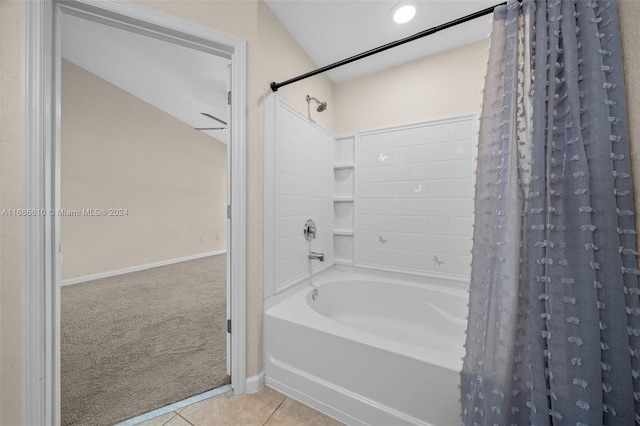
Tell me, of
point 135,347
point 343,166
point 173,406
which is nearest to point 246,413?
point 173,406

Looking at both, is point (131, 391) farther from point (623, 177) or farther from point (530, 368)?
point (623, 177)

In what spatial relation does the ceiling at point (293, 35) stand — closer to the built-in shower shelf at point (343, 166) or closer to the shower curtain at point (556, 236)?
the built-in shower shelf at point (343, 166)

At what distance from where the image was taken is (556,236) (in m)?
0.73

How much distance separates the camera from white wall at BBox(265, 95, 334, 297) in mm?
1527

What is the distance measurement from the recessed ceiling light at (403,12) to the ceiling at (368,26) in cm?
3

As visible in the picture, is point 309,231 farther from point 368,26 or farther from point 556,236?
point 368,26

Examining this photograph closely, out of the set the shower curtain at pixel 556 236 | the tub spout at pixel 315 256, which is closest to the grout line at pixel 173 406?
the tub spout at pixel 315 256

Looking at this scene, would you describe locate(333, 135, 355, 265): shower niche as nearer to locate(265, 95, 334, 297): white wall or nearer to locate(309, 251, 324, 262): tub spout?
locate(265, 95, 334, 297): white wall

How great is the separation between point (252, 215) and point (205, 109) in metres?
3.46

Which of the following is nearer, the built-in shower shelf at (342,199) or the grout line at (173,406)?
the grout line at (173,406)

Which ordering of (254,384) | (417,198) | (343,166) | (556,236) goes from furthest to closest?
(343,166), (417,198), (254,384), (556,236)

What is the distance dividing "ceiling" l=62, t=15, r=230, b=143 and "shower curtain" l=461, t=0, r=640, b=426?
2457 millimetres

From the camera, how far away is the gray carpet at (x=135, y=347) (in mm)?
1281

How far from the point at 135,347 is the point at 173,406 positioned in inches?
32.0
